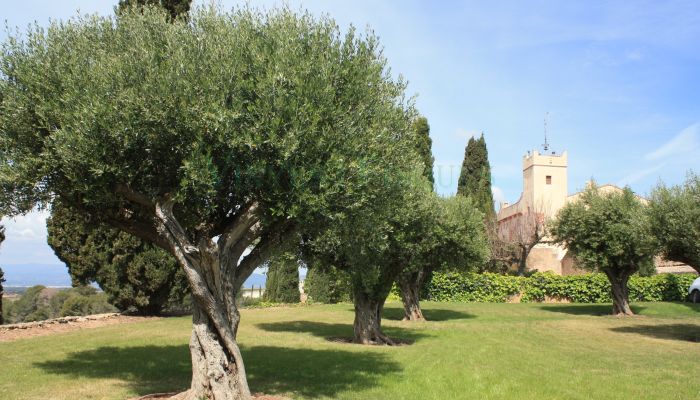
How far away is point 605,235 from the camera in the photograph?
92.0 feet

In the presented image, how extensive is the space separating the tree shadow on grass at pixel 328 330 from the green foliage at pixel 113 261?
4918 mm

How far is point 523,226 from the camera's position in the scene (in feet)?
152

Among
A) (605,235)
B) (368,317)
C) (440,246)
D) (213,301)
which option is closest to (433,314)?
(440,246)

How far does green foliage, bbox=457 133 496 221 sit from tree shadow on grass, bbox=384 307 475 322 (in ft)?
59.9

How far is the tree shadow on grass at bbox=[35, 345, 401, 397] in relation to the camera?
11.8 m

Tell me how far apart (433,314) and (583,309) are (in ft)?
30.9

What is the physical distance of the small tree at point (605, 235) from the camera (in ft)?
90.8

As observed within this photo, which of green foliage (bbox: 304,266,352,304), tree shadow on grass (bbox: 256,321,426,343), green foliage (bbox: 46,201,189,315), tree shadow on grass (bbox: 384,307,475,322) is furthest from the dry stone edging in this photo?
green foliage (bbox: 304,266,352,304)

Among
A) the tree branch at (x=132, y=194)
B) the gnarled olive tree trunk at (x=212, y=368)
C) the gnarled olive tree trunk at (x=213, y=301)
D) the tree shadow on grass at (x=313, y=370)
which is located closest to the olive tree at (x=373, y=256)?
the tree shadow on grass at (x=313, y=370)

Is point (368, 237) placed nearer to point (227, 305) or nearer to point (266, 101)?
point (227, 305)

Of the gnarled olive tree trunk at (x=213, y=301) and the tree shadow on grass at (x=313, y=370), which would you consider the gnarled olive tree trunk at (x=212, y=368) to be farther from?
the tree shadow on grass at (x=313, y=370)

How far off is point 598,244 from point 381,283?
45.5ft

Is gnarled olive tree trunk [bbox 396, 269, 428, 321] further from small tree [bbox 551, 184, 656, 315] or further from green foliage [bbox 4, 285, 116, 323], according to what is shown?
green foliage [bbox 4, 285, 116, 323]

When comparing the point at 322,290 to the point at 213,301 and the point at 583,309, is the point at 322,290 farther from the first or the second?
the point at 213,301
